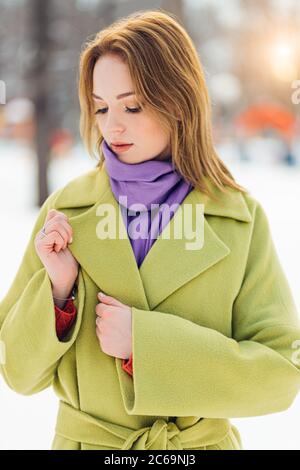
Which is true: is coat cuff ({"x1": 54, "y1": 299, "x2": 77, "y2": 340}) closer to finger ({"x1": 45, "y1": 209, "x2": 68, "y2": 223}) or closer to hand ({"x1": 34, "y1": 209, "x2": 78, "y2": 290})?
hand ({"x1": 34, "y1": 209, "x2": 78, "y2": 290})

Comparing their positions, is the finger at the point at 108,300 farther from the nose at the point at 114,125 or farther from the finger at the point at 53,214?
the nose at the point at 114,125

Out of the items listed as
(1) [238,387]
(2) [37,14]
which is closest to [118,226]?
(1) [238,387]

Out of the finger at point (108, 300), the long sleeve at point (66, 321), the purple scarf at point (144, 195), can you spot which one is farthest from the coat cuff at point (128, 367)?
the purple scarf at point (144, 195)

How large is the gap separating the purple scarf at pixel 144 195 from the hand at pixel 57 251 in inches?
5.5

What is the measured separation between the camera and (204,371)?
51.3 inches

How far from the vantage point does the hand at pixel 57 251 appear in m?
1.32

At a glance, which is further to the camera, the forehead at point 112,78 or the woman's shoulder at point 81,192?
the woman's shoulder at point 81,192

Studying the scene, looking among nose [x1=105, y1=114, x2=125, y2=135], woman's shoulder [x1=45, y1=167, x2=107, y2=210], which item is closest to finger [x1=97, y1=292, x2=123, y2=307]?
woman's shoulder [x1=45, y1=167, x2=107, y2=210]

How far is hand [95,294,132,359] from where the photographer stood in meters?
1.32

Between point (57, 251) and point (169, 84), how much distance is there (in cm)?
40

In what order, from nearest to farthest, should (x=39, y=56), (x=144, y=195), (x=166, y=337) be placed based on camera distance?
(x=166, y=337) → (x=144, y=195) → (x=39, y=56)

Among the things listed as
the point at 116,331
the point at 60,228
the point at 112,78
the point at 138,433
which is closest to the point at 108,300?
the point at 116,331

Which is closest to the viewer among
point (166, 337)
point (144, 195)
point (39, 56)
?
point (166, 337)

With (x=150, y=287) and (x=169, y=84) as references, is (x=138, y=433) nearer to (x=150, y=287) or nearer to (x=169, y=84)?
(x=150, y=287)
